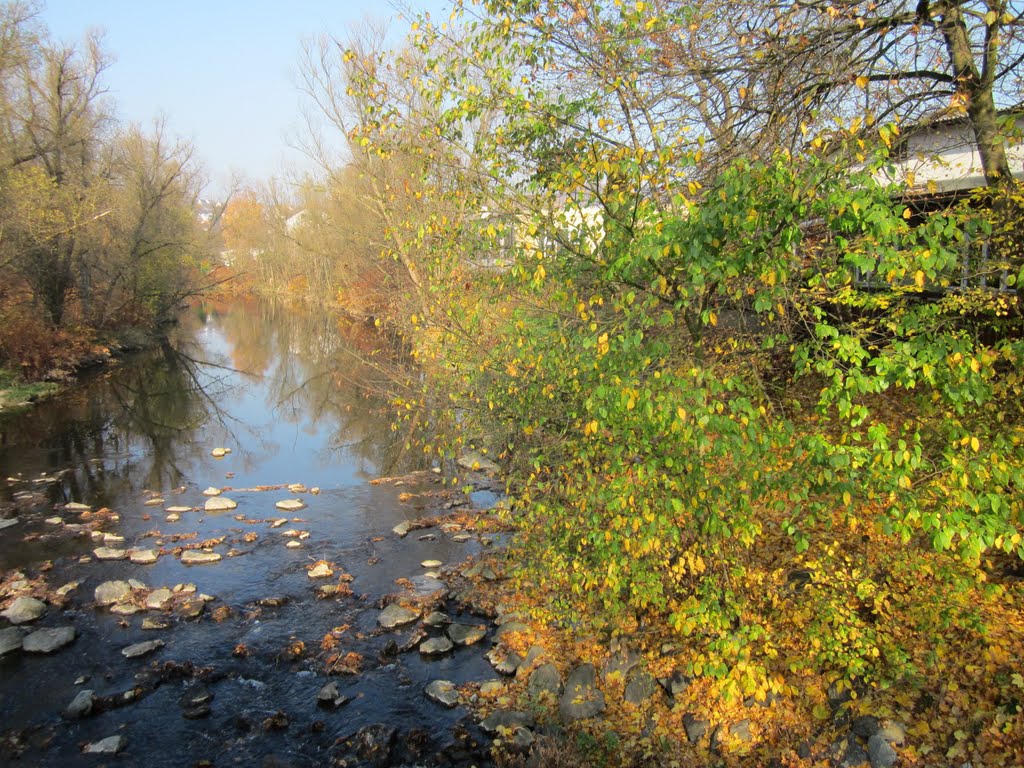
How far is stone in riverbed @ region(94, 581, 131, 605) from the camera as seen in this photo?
823 centimetres

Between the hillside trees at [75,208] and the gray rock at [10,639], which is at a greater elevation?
the hillside trees at [75,208]

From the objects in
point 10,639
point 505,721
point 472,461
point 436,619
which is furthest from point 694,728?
point 472,461

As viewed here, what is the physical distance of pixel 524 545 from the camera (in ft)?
25.4

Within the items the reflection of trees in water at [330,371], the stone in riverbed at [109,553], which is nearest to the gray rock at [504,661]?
the reflection of trees in water at [330,371]

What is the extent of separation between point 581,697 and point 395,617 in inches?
106

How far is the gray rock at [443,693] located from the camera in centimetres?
640

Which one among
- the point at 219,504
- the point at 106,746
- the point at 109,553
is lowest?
the point at 106,746

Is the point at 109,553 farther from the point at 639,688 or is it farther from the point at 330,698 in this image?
the point at 639,688

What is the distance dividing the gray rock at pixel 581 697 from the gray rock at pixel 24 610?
21.2 feet

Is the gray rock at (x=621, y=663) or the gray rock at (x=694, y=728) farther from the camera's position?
the gray rock at (x=621, y=663)

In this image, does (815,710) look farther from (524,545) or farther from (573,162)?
(573,162)

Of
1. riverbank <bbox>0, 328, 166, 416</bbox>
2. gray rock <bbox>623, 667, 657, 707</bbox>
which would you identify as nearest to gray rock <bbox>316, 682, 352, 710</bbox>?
gray rock <bbox>623, 667, 657, 707</bbox>

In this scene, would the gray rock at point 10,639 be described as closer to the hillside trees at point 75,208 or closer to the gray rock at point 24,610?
the gray rock at point 24,610

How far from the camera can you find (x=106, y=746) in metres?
5.80
